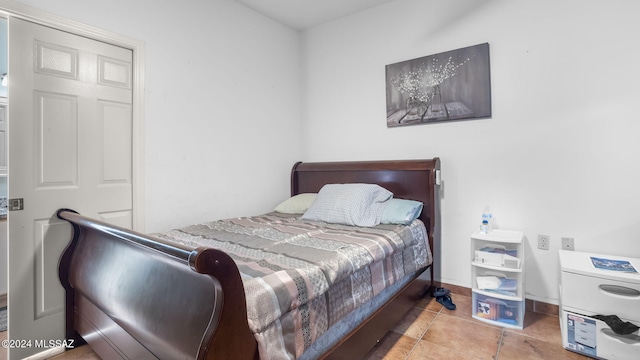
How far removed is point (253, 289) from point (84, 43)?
1.94 metres

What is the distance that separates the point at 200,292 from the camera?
997mm

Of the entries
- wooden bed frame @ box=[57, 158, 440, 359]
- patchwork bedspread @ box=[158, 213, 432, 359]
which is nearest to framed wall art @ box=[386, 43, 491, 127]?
wooden bed frame @ box=[57, 158, 440, 359]

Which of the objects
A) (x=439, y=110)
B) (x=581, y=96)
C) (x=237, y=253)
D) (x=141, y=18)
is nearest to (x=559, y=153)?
(x=581, y=96)

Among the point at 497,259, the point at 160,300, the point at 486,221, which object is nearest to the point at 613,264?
the point at 497,259

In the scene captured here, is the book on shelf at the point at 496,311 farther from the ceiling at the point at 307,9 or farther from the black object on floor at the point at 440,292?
the ceiling at the point at 307,9

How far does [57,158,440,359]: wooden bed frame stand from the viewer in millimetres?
914

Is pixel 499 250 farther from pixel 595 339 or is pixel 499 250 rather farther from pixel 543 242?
pixel 595 339

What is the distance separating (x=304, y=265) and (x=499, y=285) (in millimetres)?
1531

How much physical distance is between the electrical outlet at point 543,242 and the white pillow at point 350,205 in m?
1.11

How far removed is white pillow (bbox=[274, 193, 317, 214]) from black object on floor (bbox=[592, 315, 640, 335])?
6.89 feet

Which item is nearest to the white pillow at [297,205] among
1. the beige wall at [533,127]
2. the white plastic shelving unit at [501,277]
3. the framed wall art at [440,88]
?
the beige wall at [533,127]

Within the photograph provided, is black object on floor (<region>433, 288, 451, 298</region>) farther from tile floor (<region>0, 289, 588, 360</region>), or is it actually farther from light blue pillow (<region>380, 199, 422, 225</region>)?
light blue pillow (<region>380, 199, 422, 225</region>)

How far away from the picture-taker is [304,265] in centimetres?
137

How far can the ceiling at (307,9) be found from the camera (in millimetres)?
2902
